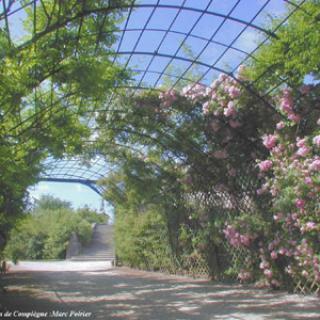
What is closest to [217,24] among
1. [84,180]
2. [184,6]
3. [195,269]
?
[184,6]

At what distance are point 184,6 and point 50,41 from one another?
268 centimetres

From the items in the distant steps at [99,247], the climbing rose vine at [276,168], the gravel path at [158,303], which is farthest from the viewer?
the distant steps at [99,247]

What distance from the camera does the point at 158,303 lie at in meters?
7.93

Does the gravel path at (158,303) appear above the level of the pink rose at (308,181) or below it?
below

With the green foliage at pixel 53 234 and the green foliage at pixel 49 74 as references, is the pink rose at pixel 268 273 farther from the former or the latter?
the green foliage at pixel 53 234

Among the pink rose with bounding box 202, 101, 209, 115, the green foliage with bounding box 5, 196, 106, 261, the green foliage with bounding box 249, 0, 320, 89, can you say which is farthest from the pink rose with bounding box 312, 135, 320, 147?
the green foliage with bounding box 5, 196, 106, 261

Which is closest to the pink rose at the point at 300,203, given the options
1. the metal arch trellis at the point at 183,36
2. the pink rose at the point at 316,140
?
the pink rose at the point at 316,140

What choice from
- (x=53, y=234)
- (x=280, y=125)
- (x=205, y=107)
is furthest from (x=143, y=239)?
(x=53, y=234)

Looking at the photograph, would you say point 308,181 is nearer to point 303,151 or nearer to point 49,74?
point 303,151

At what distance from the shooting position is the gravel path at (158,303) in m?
6.47

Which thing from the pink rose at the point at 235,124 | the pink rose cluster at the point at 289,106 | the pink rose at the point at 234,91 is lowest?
the pink rose cluster at the point at 289,106

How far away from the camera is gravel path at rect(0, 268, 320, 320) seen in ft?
21.2

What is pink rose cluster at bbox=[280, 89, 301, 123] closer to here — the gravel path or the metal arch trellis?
the metal arch trellis

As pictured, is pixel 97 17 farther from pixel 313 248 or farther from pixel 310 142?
pixel 313 248
